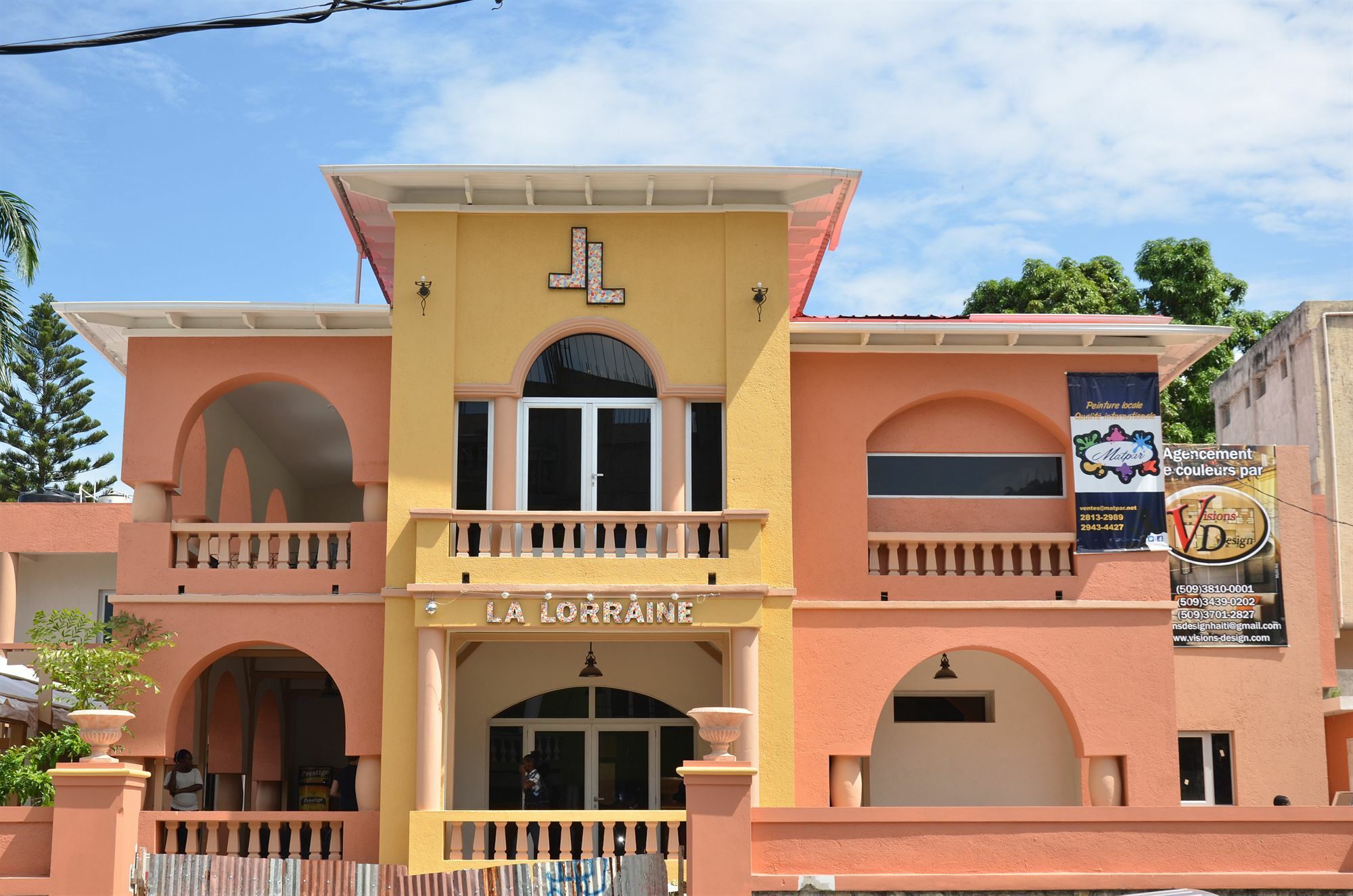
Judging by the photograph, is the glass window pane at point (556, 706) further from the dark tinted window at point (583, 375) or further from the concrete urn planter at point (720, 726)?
the concrete urn planter at point (720, 726)

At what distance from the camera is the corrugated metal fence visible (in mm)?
14695

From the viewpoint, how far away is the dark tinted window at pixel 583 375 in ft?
58.4

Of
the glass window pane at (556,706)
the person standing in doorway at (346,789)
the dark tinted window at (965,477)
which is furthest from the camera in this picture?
the person standing in doorway at (346,789)

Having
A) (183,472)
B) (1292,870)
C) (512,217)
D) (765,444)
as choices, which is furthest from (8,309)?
(1292,870)

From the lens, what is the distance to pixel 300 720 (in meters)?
26.2

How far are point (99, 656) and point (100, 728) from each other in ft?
6.07

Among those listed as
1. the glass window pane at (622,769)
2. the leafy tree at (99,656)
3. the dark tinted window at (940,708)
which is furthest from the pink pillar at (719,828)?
the leafy tree at (99,656)

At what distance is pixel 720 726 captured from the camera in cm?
1447

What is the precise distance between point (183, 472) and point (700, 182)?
8.20 m

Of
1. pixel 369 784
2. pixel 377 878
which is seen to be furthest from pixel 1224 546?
pixel 377 878

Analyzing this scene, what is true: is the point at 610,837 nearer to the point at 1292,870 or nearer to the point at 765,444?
the point at 765,444

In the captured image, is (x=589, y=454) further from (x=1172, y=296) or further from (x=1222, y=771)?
(x=1172, y=296)

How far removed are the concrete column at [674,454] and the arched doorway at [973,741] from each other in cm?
448

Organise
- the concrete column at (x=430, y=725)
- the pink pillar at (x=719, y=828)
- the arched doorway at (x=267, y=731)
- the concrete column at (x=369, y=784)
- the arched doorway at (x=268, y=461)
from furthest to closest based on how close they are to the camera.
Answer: the arched doorway at (x=267, y=731)
the arched doorway at (x=268, y=461)
the concrete column at (x=369, y=784)
the concrete column at (x=430, y=725)
the pink pillar at (x=719, y=828)
